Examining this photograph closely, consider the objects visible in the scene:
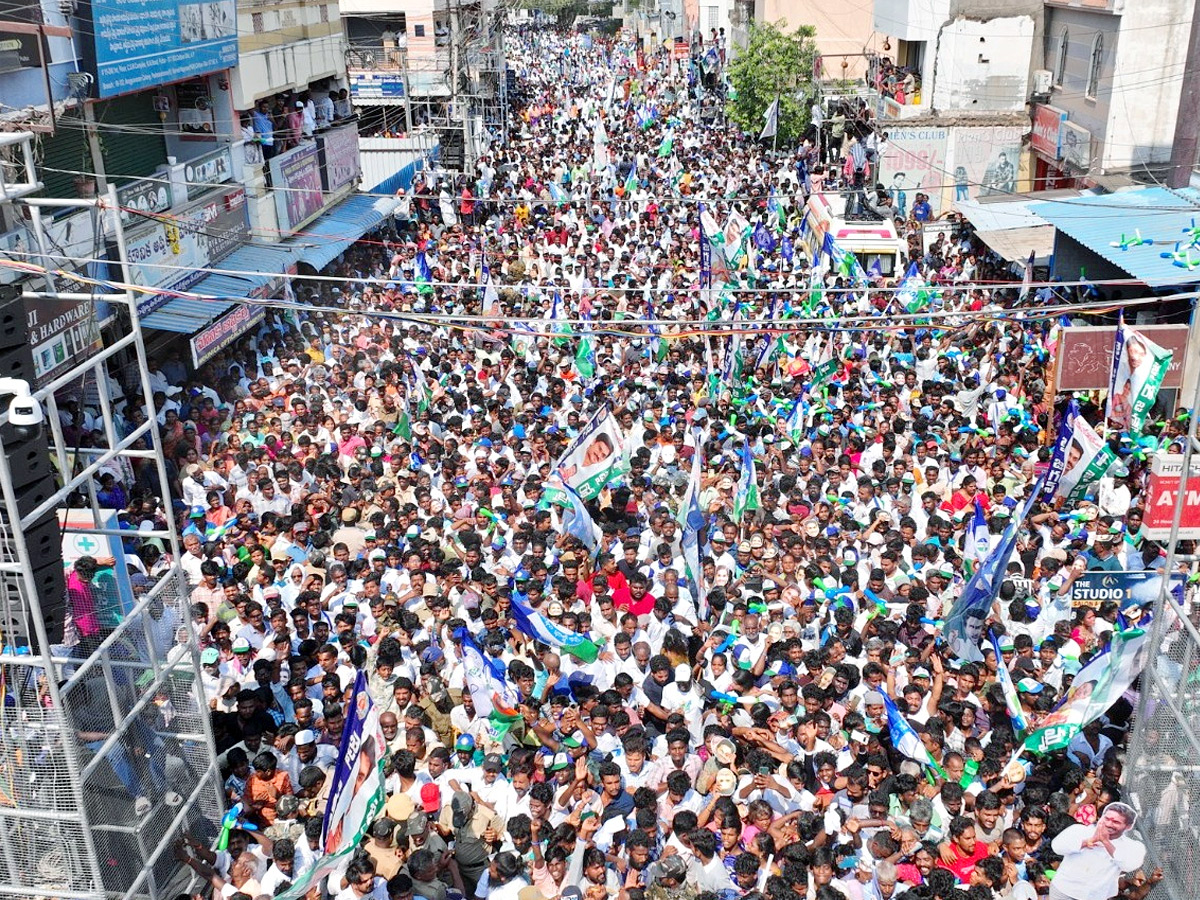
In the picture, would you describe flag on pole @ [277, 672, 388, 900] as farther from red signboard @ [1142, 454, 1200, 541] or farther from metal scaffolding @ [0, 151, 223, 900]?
red signboard @ [1142, 454, 1200, 541]

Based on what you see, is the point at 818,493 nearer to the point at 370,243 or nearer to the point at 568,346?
the point at 568,346

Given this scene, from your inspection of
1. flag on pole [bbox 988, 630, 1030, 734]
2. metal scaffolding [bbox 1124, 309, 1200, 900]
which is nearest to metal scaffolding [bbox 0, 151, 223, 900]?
flag on pole [bbox 988, 630, 1030, 734]

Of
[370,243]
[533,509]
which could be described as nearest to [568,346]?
[533,509]

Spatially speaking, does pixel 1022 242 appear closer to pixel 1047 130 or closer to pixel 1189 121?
pixel 1189 121

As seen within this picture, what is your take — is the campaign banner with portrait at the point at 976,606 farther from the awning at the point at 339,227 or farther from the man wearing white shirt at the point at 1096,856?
the awning at the point at 339,227

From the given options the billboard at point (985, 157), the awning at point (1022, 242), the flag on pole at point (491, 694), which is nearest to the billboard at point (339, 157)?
the awning at point (1022, 242)

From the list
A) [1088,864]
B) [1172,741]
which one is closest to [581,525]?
[1172,741]
